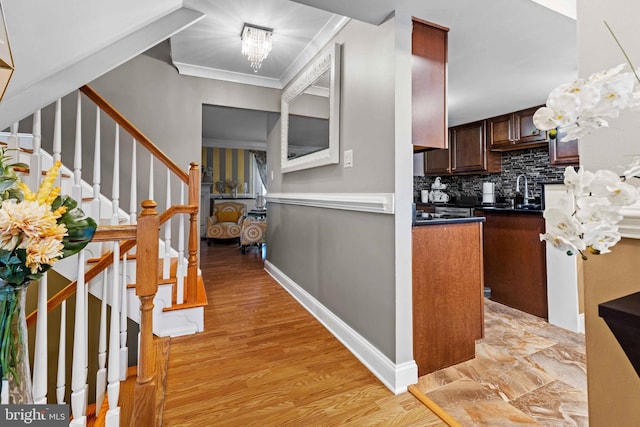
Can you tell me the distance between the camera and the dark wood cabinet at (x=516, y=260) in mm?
2496

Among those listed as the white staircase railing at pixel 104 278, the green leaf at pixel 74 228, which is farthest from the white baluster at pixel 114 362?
the green leaf at pixel 74 228

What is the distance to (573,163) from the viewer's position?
3.33 meters

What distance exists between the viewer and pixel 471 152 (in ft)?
14.3

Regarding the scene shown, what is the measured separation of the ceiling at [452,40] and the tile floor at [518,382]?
2.01 meters

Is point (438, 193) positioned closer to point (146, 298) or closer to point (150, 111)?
point (150, 111)

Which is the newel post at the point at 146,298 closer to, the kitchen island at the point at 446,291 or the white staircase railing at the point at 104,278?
the white staircase railing at the point at 104,278

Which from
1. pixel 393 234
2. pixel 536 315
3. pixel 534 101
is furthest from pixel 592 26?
pixel 534 101

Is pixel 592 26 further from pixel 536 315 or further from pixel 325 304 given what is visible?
pixel 536 315

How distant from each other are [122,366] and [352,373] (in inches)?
49.5

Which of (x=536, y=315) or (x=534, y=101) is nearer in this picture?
(x=536, y=315)

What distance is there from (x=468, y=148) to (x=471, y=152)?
88 millimetres

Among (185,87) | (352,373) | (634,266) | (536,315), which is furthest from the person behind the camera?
(185,87)

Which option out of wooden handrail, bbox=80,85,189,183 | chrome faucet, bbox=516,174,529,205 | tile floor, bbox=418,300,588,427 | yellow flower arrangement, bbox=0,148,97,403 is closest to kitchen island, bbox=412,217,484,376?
tile floor, bbox=418,300,588,427

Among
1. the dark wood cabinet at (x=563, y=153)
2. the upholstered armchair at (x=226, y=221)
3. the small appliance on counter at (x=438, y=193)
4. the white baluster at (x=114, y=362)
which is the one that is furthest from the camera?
the upholstered armchair at (x=226, y=221)
